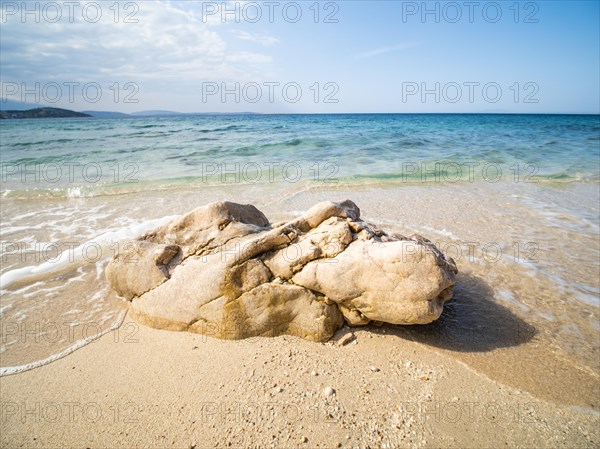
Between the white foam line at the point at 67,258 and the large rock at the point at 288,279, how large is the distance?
1.52 metres

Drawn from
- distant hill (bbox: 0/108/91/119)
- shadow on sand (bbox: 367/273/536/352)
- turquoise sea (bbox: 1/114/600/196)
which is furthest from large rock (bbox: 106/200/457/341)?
distant hill (bbox: 0/108/91/119)

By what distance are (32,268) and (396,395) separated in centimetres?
564

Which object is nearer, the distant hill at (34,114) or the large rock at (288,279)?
the large rock at (288,279)

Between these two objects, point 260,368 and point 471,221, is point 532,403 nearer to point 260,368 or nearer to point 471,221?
point 260,368

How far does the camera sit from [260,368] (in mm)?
2912

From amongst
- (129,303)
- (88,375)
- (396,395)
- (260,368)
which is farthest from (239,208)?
(396,395)

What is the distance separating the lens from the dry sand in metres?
2.31

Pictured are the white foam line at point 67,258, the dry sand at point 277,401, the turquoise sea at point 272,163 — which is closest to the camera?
the dry sand at point 277,401

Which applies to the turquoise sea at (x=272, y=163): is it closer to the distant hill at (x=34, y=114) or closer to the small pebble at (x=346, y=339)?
the small pebble at (x=346, y=339)

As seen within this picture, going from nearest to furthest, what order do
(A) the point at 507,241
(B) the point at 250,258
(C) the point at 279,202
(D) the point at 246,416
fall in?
(D) the point at 246,416 < (B) the point at 250,258 < (A) the point at 507,241 < (C) the point at 279,202

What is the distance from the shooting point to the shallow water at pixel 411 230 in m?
3.27

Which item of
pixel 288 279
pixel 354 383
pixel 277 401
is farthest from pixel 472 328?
pixel 277 401

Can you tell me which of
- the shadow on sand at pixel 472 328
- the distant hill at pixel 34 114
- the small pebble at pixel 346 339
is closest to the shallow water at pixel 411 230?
the shadow on sand at pixel 472 328

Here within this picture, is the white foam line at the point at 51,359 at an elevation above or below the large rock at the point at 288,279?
below
